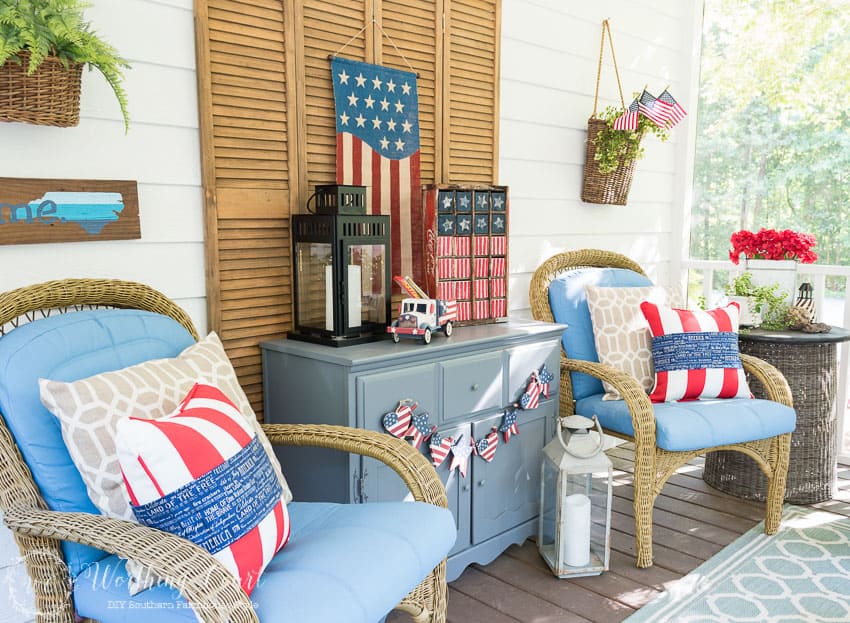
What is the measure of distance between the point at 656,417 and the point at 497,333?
2.00ft

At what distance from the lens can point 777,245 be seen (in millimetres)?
3262

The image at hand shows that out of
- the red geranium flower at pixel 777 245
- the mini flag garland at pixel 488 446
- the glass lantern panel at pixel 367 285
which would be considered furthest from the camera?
the red geranium flower at pixel 777 245

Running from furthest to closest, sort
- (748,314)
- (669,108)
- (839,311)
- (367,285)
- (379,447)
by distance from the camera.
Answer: (839,311)
(669,108)
(748,314)
(367,285)
(379,447)

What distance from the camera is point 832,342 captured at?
3.02 metres

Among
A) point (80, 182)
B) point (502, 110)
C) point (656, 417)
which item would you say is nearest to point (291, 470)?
point (80, 182)

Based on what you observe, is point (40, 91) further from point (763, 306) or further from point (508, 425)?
point (763, 306)

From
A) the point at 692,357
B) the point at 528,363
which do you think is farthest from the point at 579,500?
the point at 692,357

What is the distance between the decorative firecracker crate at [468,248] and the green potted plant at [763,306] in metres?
1.16

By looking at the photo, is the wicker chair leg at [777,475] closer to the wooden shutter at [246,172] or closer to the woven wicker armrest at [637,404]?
the woven wicker armrest at [637,404]

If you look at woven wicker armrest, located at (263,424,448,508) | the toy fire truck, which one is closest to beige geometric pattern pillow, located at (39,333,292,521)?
woven wicker armrest, located at (263,424,448,508)

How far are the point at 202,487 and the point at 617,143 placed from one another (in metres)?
2.66

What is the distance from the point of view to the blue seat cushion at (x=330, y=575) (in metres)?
1.35

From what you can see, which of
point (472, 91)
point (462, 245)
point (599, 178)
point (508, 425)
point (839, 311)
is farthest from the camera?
point (839, 311)

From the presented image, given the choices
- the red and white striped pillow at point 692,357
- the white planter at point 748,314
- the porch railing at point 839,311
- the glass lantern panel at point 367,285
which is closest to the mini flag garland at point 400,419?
the glass lantern panel at point 367,285
